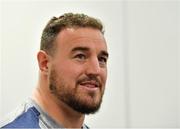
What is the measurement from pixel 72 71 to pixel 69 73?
0.05 feet

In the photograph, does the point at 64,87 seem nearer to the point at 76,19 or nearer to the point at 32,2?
the point at 76,19

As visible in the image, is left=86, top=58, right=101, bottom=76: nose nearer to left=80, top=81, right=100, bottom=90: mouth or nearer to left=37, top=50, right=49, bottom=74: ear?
left=80, top=81, right=100, bottom=90: mouth

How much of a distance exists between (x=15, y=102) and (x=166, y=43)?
0.99m

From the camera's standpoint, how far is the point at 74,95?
1.12 m

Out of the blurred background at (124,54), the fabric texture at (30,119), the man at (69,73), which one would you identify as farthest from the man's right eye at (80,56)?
the blurred background at (124,54)

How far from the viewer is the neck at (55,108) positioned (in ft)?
3.66

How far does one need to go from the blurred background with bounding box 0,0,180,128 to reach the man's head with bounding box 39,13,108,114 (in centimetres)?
70

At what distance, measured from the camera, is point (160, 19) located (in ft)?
6.48

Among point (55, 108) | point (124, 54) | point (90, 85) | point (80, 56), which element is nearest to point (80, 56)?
point (80, 56)

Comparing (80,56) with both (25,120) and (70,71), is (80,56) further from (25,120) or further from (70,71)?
(25,120)

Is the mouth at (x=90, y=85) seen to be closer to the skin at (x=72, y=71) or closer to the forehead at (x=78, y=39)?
the skin at (x=72, y=71)

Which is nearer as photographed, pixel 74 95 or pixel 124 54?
pixel 74 95

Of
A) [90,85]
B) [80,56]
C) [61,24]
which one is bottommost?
[90,85]

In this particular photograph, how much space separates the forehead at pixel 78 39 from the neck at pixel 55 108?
161 millimetres
